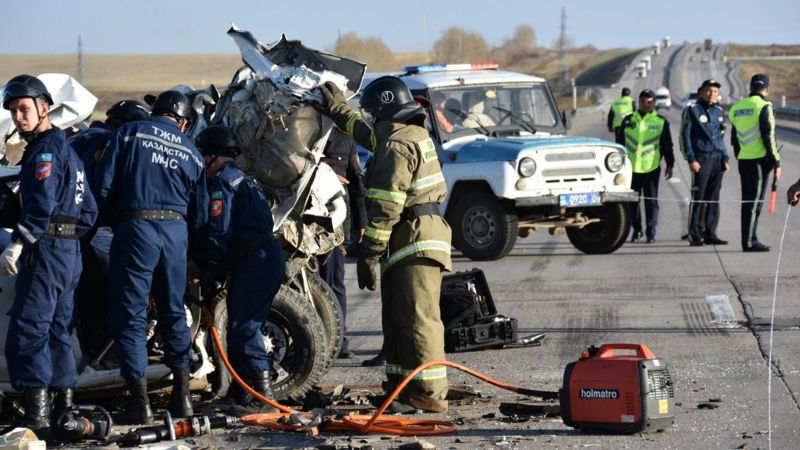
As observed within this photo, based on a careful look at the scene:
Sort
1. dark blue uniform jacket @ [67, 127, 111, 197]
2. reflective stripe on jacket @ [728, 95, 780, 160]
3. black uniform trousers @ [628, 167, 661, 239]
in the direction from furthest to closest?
black uniform trousers @ [628, 167, 661, 239]
reflective stripe on jacket @ [728, 95, 780, 160]
dark blue uniform jacket @ [67, 127, 111, 197]

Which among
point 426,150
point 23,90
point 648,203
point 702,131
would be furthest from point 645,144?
point 23,90

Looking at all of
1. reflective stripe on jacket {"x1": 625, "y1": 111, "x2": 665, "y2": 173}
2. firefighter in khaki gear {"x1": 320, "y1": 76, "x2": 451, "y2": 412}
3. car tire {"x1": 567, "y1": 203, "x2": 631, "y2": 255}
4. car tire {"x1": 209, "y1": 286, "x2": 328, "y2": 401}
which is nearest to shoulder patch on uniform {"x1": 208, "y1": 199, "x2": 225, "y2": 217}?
car tire {"x1": 209, "y1": 286, "x2": 328, "y2": 401}

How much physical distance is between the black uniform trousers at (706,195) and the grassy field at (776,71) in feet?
278

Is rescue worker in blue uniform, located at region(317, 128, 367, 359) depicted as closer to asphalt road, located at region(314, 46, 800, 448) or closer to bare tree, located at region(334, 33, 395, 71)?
asphalt road, located at region(314, 46, 800, 448)

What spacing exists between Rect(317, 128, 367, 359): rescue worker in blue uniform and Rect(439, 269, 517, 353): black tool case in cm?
75

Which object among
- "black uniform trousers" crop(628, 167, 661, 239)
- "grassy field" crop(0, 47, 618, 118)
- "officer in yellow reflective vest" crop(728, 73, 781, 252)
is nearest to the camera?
"officer in yellow reflective vest" crop(728, 73, 781, 252)

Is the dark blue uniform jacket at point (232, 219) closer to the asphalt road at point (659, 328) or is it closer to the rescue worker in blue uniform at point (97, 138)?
the rescue worker in blue uniform at point (97, 138)

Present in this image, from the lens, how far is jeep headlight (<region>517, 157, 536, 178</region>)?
547 inches

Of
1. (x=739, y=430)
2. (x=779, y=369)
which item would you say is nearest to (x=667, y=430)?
(x=739, y=430)

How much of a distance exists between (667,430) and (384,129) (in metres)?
2.37

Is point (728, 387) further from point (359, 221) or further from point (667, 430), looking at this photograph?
point (359, 221)

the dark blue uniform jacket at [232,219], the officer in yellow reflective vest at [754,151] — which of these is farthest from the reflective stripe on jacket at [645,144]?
the dark blue uniform jacket at [232,219]

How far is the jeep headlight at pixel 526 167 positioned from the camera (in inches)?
547

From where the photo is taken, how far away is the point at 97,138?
25.5 ft
